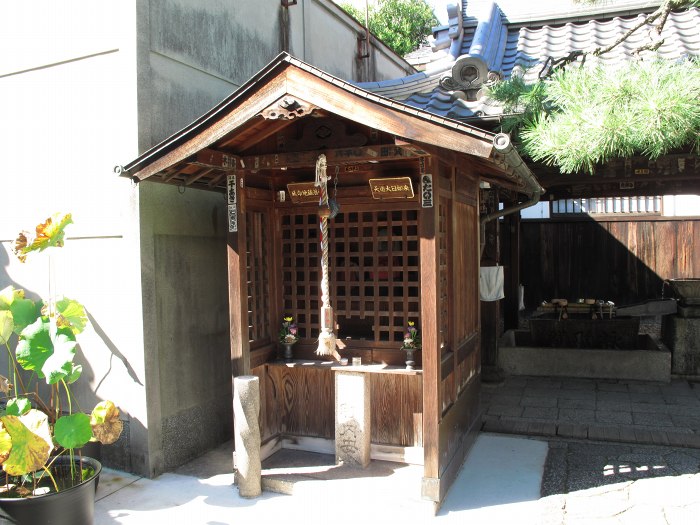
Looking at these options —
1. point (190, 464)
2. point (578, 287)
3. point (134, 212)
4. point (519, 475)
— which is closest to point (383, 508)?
point (519, 475)

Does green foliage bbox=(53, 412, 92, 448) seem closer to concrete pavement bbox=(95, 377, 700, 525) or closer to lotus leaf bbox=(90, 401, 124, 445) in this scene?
lotus leaf bbox=(90, 401, 124, 445)

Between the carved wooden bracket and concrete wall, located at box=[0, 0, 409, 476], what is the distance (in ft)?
6.21

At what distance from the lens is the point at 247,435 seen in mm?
5918

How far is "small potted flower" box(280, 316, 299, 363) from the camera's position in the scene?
271 inches

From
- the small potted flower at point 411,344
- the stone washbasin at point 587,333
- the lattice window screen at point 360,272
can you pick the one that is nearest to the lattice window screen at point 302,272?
the lattice window screen at point 360,272

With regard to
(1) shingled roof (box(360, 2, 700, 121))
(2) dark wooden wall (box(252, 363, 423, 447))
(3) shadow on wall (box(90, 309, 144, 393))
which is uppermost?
(1) shingled roof (box(360, 2, 700, 121))

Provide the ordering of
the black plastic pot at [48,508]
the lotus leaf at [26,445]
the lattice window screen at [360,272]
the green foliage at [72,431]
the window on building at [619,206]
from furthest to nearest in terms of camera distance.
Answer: the window on building at [619,206]
the lattice window screen at [360,272]
the green foliage at [72,431]
the black plastic pot at [48,508]
the lotus leaf at [26,445]

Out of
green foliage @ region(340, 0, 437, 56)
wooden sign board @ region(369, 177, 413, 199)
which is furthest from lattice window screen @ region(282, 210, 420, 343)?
green foliage @ region(340, 0, 437, 56)

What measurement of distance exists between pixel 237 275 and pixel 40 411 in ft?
7.18

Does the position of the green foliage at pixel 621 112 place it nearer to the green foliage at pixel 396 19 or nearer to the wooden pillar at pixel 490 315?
the wooden pillar at pixel 490 315

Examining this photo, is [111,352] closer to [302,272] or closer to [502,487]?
[302,272]

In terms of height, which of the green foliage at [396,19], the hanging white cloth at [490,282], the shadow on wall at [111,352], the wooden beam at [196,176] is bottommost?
the shadow on wall at [111,352]

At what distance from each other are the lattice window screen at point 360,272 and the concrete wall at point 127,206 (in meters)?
1.22

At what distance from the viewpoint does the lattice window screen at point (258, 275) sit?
6.73m
